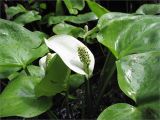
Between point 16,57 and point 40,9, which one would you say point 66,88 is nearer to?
point 16,57

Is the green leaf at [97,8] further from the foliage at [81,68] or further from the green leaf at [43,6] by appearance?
the green leaf at [43,6]

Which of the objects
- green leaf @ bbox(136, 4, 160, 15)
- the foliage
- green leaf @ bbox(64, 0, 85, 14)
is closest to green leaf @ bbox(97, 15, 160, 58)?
the foliage

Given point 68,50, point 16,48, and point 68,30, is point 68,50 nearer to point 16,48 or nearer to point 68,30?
point 16,48

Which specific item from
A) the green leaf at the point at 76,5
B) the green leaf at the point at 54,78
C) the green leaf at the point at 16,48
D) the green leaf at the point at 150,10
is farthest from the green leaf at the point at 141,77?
the green leaf at the point at 76,5

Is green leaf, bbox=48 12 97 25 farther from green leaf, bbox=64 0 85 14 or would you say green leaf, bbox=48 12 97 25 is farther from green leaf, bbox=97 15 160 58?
green leaf, bbox=97 15 160 58

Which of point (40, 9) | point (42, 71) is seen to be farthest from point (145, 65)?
point (40, 9)

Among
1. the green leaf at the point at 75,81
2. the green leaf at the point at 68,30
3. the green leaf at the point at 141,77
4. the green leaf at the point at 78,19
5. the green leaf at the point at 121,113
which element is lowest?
the green leaf at the point at 75,81
